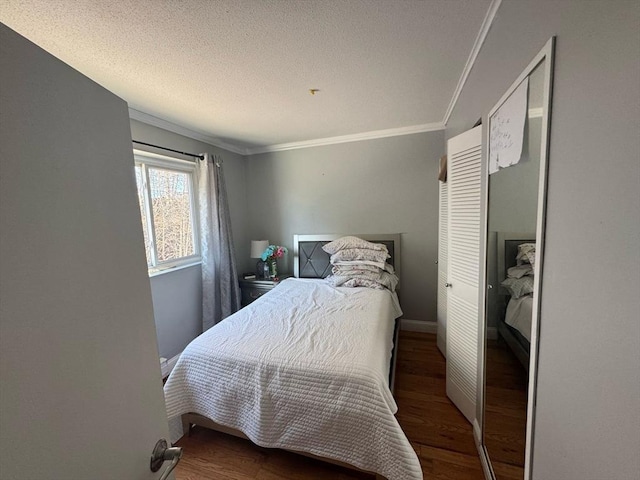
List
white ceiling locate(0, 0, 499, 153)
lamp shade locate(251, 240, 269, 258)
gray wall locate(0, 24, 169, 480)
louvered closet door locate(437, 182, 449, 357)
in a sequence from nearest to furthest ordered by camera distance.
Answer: gray wall locate(0, 24, 169, 480), white ceiling locate(0, 0, 499, 153), louvered closet door locate(437, 182, 449, 357), lamp shade locate(251, 240, 269, 258)

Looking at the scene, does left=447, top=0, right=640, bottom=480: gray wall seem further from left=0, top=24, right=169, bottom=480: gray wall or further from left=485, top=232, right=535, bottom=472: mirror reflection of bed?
left=0, top=24, right=169, bottom=480: gray wall

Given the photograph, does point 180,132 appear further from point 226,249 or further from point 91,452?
point 91,452

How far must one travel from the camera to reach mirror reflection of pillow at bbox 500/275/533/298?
2.99ft

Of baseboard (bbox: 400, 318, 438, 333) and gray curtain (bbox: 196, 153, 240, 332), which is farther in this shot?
baseboard (bbox: 400, 318, 438, 333)

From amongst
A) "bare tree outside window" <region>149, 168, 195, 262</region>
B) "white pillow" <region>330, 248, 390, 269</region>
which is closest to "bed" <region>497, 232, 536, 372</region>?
"white pillow" <region>330, 248, 390, 269</region>

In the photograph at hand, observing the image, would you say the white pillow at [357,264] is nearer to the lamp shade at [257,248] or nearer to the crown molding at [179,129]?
the lamp shade at [257,248]

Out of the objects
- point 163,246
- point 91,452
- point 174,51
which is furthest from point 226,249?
point 91,452

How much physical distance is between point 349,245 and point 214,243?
1563 millimetres

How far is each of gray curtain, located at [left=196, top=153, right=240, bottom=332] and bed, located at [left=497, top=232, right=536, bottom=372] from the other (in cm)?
265

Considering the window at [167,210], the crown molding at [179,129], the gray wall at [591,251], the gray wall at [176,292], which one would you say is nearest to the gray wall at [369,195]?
the crown molding at [179,129]

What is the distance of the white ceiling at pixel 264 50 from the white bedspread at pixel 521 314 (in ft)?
4.32

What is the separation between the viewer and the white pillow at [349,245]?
2916 millimetres

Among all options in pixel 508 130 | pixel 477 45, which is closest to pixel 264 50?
pixel 477 45

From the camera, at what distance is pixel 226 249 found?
3025 mm
